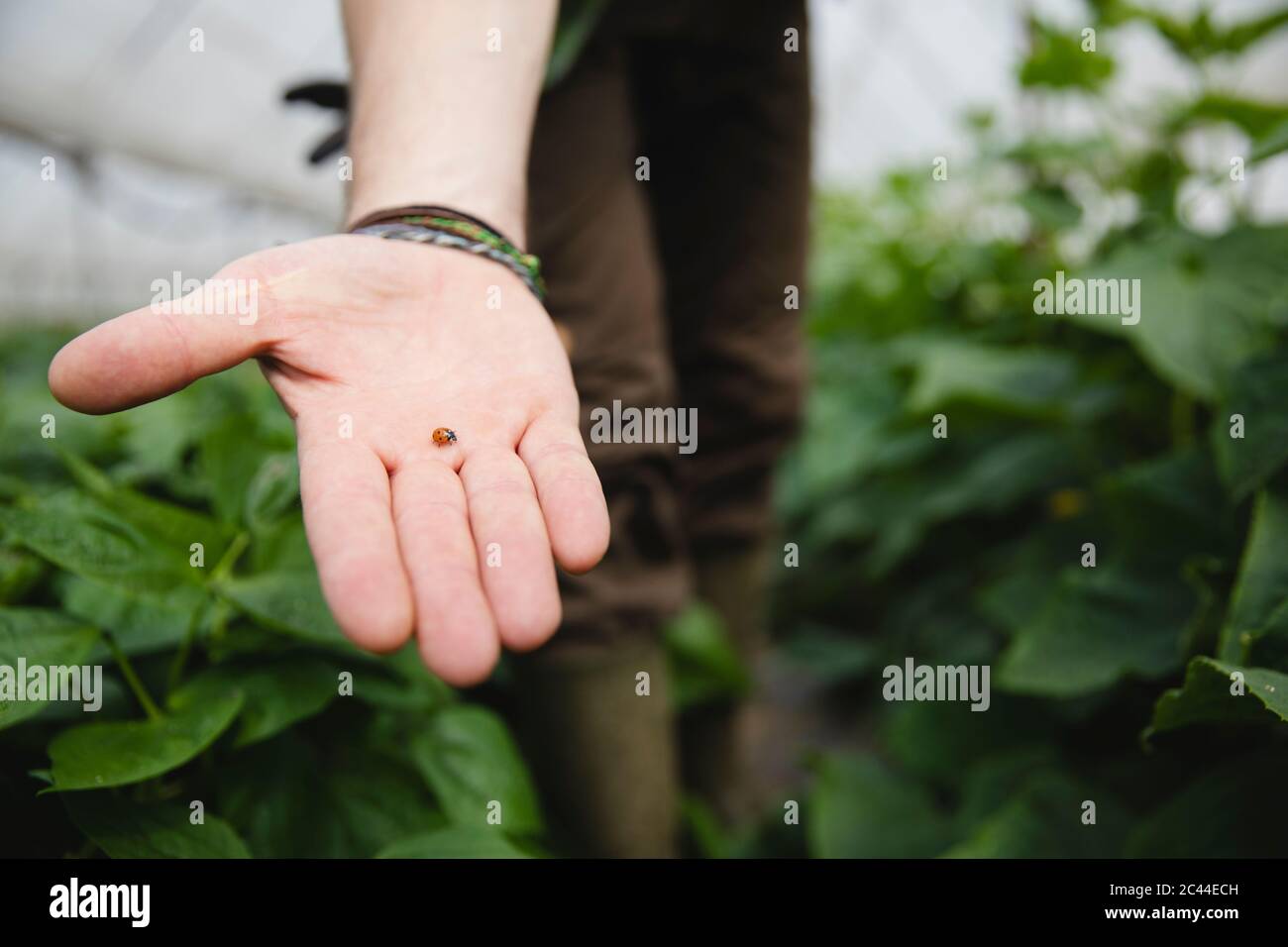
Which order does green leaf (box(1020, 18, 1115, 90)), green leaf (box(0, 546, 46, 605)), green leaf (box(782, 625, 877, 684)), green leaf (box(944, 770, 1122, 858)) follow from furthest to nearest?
green leaf (box(782, 625, 877, 684)), green leaf (box(1020, 18, 1115, 90)), green leaf (box(944, 770, 1122, 858)), green leaf (box(0, 546, 46, 605))

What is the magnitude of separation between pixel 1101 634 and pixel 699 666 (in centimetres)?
72

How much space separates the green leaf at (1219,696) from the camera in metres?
0.53

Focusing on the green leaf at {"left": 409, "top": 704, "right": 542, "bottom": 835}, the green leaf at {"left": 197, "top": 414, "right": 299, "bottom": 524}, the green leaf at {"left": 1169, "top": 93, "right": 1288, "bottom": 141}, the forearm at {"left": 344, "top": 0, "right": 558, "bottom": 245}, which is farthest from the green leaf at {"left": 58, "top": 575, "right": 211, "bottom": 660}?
the green leaf at {"left": 1169, "top": 93, "right": 1288, "bottom": 141}

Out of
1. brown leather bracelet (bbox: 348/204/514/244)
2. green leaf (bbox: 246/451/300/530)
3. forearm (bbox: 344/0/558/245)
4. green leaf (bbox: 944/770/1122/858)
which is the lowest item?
green leaf (bbox: 944/770/1122/858)

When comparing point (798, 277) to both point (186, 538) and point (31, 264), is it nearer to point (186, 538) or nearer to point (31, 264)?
Answer: point (186, 538)

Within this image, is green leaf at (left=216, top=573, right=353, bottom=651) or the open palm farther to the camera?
green leaf at (left=216, top=573, right=353, bottom=651)

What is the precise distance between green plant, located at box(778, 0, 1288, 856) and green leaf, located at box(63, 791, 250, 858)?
67 cm

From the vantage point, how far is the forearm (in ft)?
2.29

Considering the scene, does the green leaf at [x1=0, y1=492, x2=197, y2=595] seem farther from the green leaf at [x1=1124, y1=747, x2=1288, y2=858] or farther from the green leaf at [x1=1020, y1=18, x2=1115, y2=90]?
the green leaf at [x1=1020, y1=18, x2=1115, y2=90]

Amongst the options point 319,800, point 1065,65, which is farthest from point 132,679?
point 1065,65

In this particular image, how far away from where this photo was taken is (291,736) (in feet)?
2.29

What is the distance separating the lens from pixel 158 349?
57 centimetres

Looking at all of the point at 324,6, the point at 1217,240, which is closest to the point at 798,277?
the point at 1217,240

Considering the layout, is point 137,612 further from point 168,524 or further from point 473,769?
point 473,769
